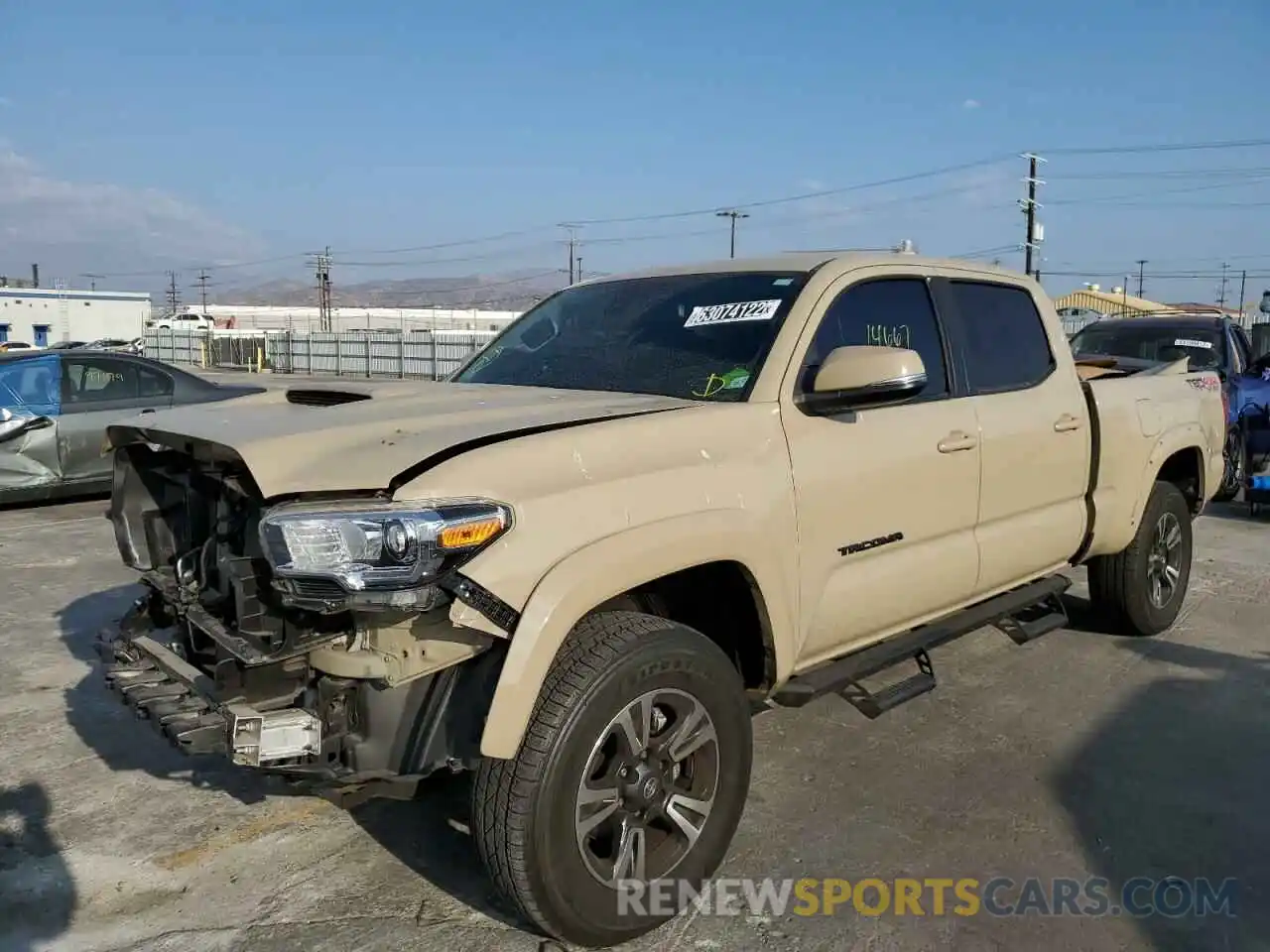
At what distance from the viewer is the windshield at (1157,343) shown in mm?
11172

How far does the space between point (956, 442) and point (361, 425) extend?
227cm

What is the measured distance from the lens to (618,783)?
Result: 2760mm

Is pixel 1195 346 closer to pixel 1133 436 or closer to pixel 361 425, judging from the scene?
pixel 1133 436

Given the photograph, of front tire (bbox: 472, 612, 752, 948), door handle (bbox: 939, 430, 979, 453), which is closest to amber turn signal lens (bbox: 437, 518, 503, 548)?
front tire (bbox: 472, 612, 752, 948)

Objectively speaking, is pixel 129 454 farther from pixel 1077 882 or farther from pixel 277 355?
pixel 277 355

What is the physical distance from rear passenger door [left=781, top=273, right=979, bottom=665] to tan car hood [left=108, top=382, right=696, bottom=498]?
1.71 feet

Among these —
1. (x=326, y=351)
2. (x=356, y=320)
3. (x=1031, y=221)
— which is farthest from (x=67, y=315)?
(x=1031, y=221)

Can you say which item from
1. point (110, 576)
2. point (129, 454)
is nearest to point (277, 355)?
point (110, 576)

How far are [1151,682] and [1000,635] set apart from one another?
3.03 feet

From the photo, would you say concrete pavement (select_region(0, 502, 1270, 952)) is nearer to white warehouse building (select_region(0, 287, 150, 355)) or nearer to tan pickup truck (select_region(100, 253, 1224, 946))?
tan pickup truck (select_region(100, 253, 1224, 946))

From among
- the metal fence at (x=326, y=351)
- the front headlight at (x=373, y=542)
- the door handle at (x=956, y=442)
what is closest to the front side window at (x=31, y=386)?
the front headlight at (x=373, y=542)

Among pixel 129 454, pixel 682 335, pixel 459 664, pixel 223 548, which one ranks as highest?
pixel 682 335

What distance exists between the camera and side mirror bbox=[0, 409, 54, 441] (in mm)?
8742

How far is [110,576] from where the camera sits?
6777 millimetres
